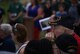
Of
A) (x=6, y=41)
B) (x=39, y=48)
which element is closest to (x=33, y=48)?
(x=39, y=48)

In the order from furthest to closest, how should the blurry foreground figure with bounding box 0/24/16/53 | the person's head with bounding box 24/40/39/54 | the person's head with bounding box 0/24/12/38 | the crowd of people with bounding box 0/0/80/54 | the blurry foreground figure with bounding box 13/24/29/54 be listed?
the blurry foreground figure with bounding box 13/24/29/54, the person's head with bounding box 0/24/12/38, the blurry foreground figure with bounding box 0/24/16/53, the crowd of people with bounding box 0/0/80/54, the person's head with bounding box 24/40/39/54

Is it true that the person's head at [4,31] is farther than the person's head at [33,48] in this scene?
Yes

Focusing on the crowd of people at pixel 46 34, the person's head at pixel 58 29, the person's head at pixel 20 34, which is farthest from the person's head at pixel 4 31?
the person's head at pixel 58 29

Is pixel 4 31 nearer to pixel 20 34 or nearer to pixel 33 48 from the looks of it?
pixel 20 34

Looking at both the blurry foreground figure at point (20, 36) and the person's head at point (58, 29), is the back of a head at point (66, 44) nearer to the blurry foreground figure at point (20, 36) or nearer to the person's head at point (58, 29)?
the person's head at point (58, 29)

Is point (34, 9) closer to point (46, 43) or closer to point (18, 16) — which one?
point (18, 16)

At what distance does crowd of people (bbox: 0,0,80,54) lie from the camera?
4.64 metres

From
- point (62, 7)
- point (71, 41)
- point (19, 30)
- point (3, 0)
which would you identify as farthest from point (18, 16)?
point (3, 0)

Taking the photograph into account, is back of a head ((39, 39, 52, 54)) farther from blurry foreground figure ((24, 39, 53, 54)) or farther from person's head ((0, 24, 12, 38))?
person's head ((0, 24, 12, 38))

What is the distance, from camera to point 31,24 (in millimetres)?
14812

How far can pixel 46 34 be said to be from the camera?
22.4ft

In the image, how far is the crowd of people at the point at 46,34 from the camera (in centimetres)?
464

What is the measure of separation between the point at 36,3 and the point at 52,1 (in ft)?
3.98

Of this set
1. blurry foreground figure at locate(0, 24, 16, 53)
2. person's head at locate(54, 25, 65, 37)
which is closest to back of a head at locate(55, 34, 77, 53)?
person's head at locate(54, 25, 65, 37)
